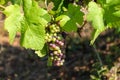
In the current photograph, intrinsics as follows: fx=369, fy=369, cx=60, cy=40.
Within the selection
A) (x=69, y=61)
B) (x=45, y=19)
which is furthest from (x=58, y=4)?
(x=69, y=61)

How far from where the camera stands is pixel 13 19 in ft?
6.41

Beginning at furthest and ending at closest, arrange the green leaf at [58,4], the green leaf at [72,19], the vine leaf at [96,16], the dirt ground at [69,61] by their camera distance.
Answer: the dirt ground at [69,61], the green leaf at [58,4], the green leaf at [72,19], the vine leaf at [96,16]

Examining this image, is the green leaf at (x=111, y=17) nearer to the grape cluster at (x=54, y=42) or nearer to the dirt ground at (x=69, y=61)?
the grape cluster at (x=54, y=42)

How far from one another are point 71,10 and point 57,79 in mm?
3875

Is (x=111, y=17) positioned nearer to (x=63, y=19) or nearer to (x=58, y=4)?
(x=63, y=19)

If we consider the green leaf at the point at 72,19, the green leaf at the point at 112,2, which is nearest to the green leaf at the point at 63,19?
the green leaf at the point at 72,19

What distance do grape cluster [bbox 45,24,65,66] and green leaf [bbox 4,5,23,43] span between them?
0.21 metres

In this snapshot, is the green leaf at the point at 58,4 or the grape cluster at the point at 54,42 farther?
the green leaf at the point at 58,4

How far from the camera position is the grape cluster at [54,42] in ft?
6.79

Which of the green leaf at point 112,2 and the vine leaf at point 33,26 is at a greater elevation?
the green leaf at point 112,2

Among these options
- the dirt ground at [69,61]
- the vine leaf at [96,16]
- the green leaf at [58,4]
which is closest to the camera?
the vine leaf at [96,16]

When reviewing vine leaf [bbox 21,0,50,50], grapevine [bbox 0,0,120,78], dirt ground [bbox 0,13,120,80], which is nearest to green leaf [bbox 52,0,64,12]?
grapevine [bbox 0,0,120,78]

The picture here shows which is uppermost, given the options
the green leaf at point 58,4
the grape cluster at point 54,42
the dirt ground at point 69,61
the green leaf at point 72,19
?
the green leaf at point 58,4

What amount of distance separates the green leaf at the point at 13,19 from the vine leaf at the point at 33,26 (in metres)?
0.03
